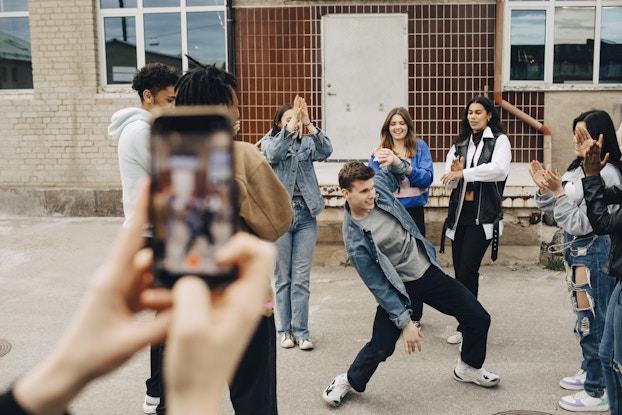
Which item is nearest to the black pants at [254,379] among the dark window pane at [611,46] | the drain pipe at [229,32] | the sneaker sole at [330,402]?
the sneaker sole at [330,402]

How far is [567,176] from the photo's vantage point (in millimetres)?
4355

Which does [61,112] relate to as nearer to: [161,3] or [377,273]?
[161,3]

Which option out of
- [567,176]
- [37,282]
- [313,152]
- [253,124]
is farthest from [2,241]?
[567,176]

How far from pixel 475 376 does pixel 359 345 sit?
3.59ft

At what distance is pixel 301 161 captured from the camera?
5.48m

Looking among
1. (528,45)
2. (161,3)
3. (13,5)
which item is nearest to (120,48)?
(161,3)

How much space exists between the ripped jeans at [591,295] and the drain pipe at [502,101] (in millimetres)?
5496

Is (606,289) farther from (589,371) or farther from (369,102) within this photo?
(369,102)

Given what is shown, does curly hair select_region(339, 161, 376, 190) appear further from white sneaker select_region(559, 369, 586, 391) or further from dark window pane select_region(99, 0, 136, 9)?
dark window pane select_region(99, 0, 136, 9)

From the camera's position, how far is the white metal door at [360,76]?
380 inches

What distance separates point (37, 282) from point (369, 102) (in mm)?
5254

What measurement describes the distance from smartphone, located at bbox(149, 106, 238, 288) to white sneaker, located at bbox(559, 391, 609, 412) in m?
3.77

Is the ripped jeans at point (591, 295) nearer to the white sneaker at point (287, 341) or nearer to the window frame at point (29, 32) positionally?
the white sneaker at point (287, 341)

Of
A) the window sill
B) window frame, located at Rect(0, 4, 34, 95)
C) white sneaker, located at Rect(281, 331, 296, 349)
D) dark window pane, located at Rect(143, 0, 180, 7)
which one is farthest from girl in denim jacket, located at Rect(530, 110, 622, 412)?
window frame, located at Rect(0, 4, 34, 95)
